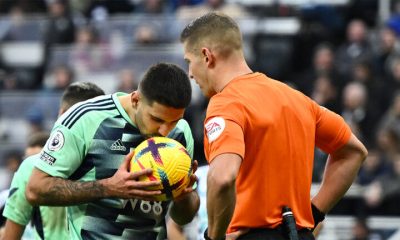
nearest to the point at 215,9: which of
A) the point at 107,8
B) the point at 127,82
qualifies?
the point at 127,82

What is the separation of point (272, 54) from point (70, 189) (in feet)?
33.6

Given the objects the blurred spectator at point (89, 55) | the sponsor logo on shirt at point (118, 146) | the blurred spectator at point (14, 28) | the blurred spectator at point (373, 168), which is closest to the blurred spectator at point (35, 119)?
the blurred spectator at point (89, 55)

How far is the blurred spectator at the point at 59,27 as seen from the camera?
17.4m

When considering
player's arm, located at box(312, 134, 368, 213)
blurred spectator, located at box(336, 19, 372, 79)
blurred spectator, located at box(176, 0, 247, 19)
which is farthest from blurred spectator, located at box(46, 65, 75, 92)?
player's arm, located at box(312, 134, 368, 213)

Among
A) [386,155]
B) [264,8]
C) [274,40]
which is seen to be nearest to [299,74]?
[274,40]

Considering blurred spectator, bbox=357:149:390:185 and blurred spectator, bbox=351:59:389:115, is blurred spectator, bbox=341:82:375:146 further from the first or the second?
blurred spectator, bbox=357:149:390:185

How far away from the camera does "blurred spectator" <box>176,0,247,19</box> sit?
54.6 ft

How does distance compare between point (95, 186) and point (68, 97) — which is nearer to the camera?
point (95, 186)

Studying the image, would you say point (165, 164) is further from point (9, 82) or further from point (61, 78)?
point (9, 82)

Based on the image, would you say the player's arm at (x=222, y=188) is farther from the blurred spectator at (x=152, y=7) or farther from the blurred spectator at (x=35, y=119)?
the blurred spectator at (x=152, y=7)

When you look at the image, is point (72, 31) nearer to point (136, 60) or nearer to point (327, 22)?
point (136, 60)

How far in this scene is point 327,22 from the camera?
1722 cm

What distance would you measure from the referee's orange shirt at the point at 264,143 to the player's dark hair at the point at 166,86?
0.36 metres

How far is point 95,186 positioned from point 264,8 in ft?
37.6
